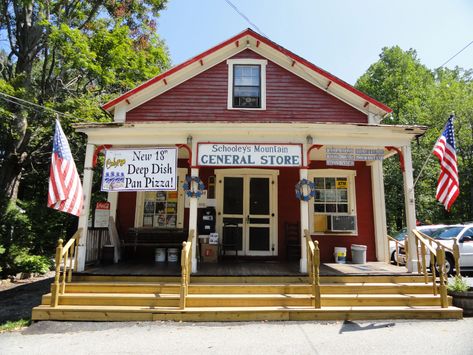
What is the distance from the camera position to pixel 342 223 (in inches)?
377

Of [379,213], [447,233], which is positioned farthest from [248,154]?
[447,233]

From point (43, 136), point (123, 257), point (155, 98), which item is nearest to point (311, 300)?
point (123, 257)

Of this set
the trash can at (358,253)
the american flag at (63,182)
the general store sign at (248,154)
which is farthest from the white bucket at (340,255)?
the american flag at (63,182)

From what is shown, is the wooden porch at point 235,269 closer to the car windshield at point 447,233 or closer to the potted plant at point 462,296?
the potted plant at point 462,296

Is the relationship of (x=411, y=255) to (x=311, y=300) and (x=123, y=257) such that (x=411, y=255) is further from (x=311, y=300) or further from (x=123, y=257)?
(x=123, y=257)

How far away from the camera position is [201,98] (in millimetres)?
10227

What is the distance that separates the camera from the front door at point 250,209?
9.53 meters

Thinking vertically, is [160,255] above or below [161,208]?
below

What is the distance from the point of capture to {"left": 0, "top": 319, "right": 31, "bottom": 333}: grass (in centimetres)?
565

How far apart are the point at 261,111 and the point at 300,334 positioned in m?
6.60

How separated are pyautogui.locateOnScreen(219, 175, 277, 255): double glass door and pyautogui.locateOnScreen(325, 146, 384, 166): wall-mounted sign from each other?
7.50ft

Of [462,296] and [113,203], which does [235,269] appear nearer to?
[113,203]

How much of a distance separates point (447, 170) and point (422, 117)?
20.0 m

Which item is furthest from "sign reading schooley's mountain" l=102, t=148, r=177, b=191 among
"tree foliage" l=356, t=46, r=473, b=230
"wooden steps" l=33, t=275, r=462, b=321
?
"tree foliage" l=356, t=46, r=473, b=230
